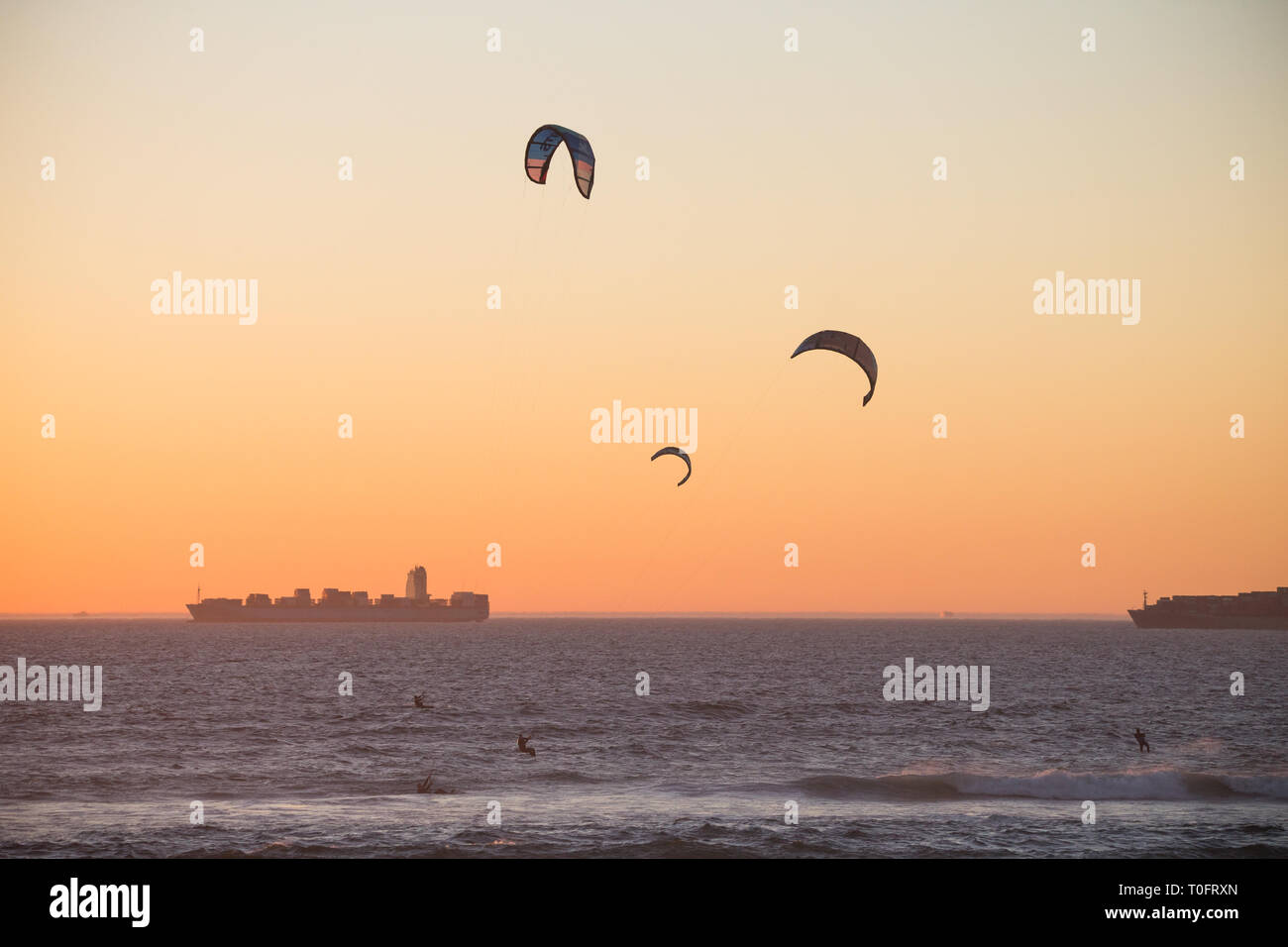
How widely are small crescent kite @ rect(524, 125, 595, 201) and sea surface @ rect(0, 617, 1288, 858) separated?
48.3ft

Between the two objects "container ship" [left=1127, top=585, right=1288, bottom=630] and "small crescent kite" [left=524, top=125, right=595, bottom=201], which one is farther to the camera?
"container ship" [left=1127, top=585, right=1288, bottom=630]

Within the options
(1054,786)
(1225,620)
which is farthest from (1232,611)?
(1054,786)

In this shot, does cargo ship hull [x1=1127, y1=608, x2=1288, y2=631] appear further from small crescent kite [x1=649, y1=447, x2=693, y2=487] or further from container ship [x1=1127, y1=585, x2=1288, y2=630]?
small crescent kite [x1=649, y1=447, x2=693, y2=487]

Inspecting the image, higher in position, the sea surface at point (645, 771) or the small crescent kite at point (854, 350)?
the small crescent kite at point (854, 350)

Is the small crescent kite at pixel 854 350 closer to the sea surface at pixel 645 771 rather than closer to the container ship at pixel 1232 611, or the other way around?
the sea surface at pixel 645 771

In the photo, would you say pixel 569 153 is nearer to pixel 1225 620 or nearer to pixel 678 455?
pixel 678 455

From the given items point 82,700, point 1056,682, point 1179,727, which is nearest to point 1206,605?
point 1056,682

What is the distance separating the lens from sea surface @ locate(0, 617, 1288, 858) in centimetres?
2381

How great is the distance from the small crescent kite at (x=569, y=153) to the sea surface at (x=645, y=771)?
14.7 m

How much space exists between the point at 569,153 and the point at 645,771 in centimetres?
1778

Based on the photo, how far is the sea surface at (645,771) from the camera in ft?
78.1

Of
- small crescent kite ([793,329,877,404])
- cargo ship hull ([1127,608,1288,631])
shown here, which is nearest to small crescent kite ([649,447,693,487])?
small crescent kite ([793,329,877,404])

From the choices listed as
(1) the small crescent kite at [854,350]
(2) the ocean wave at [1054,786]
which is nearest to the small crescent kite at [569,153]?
(1) the small crescent kite at [854,350]

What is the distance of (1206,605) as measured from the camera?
191 metres
